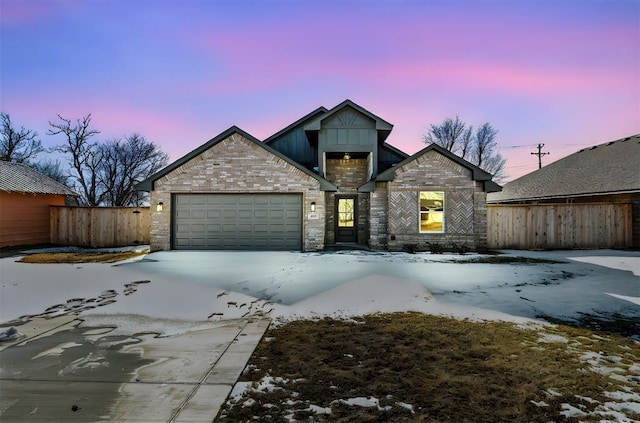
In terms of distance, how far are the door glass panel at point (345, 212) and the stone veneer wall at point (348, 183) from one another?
14.9 inches

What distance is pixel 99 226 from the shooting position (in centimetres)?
1589

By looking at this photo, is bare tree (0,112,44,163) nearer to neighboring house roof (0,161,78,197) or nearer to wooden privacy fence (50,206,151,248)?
neighboring house roof (0,161,78,197)

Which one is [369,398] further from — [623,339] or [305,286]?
[305,286]

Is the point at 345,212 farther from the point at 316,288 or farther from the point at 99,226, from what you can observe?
the point at 99,226

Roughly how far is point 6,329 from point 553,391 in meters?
6.89

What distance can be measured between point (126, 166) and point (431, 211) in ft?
112

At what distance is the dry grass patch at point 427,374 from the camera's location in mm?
2578

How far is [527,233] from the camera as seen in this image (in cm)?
1441

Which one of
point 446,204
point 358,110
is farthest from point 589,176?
point 358,110

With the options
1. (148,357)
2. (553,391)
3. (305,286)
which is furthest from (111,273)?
(553,391)

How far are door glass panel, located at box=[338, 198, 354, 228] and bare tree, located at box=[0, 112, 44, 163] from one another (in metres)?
35.5

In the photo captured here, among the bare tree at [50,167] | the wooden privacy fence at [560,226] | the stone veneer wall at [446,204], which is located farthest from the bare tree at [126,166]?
the wooden privacy fence at [560,226]

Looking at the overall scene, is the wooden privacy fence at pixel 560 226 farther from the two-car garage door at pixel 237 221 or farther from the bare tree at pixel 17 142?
the bare tree at pixel 17 142

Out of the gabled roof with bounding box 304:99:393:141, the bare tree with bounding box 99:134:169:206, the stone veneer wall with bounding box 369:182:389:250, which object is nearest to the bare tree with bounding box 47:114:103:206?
the bare tree with bounding box 99:134:169:206
